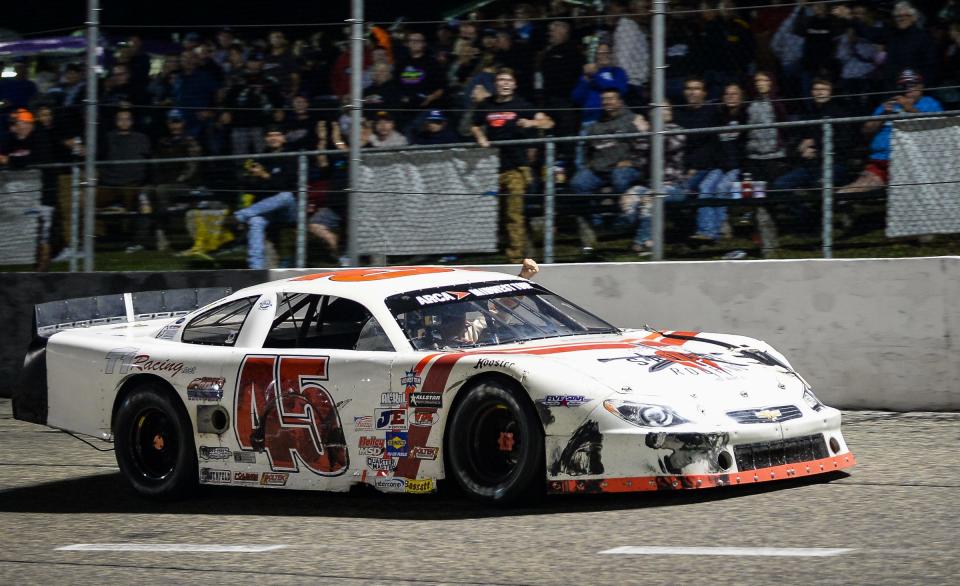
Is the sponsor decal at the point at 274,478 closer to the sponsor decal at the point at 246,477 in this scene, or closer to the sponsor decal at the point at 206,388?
the sponsor decal at the point at 246,477

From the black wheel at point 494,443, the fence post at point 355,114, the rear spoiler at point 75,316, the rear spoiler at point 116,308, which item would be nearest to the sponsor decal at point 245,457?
the black wheel at point 494,443

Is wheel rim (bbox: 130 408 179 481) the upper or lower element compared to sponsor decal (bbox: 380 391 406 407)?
lower

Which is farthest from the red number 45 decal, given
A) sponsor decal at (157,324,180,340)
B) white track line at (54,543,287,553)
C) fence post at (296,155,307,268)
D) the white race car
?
fence post at (296,155,307,268)

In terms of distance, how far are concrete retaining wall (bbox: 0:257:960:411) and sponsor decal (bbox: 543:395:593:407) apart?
387 cm

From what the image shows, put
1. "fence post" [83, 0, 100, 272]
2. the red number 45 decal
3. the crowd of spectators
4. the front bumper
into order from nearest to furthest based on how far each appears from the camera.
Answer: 1. the front bumper
2. the red number 45 decal
3. the crowd of spectators
4. "fence post" [83, 0, 100, 272]

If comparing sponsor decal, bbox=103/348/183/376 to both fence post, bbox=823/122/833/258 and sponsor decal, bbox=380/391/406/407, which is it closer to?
sponsor decal, bbox=380/391/406/407

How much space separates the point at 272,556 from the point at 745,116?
18.8 ft

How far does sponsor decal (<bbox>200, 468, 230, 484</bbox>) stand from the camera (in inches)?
294

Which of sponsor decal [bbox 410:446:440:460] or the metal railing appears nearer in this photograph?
sponsor decal [bbox 410:446:440:460]

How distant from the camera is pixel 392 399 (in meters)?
6.78

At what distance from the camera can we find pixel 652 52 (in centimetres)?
1017

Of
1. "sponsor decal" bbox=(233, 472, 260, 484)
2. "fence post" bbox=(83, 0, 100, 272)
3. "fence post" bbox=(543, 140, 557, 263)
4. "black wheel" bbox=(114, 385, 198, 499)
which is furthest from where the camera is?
"fence post" bbox=(83, 0, 100, 272)

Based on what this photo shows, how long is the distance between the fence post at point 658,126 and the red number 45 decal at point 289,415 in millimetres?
3778

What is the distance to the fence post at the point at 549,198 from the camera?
10.5 meters
